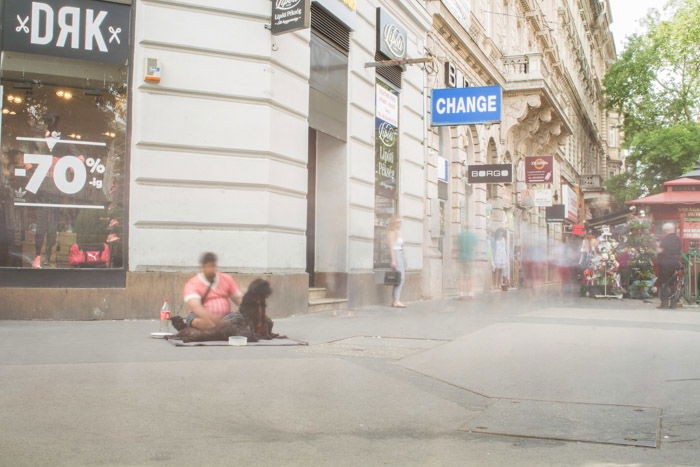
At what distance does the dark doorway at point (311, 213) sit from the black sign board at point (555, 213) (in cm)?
2390

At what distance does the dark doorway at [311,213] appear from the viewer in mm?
13703

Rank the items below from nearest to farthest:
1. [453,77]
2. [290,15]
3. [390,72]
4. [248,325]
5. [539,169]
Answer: [248,325]
[290,15]
[390,72]
[453,77]
[539,169]

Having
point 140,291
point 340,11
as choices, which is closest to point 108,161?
point 140,291

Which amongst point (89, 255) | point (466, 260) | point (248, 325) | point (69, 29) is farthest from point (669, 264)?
point (69, 29)

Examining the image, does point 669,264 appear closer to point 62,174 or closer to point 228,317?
point 228,317

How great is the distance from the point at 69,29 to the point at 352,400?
7301mm

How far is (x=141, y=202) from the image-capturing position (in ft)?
34.2

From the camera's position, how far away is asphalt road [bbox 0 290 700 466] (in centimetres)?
426

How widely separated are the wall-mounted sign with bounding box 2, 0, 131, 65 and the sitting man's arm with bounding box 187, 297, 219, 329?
443cm

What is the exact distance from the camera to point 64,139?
10.3 meters

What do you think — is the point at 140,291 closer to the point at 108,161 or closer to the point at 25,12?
the point at 108,161

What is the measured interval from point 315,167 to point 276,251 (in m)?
3.10

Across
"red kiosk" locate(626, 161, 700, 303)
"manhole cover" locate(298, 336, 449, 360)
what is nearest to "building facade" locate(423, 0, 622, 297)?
"red kiosk" locate(626, 161, 700, 303)

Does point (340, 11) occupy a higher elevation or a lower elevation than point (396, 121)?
higher
